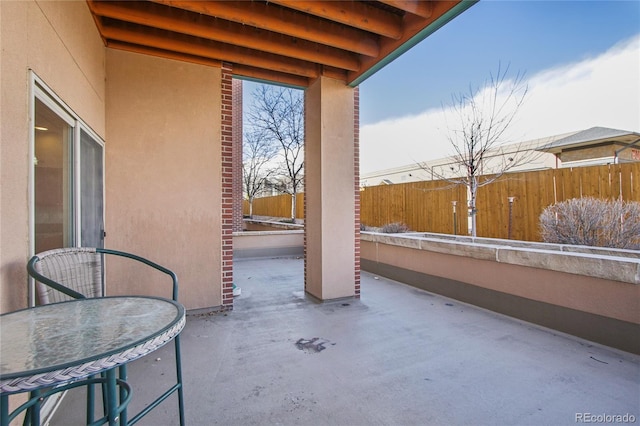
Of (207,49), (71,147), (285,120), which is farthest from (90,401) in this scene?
(285,120)

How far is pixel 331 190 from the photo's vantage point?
447 cm

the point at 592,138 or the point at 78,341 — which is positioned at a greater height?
the point at 592,138

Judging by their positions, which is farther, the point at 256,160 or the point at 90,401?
the point at 256,160

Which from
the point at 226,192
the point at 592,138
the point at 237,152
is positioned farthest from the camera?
the point at 237,152

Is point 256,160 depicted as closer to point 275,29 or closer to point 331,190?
point 331,190

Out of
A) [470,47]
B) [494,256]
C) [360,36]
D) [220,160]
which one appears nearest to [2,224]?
[220,160]

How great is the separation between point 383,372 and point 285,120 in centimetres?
1081

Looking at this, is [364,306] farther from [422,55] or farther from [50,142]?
[422,55]

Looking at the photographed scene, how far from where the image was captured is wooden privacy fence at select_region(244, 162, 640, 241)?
5.39 meters

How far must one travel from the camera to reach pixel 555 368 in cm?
251

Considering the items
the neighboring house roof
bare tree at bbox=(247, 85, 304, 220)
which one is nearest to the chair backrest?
bare tree at bbox=(247, 85, 304, 220)

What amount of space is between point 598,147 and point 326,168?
955 cm

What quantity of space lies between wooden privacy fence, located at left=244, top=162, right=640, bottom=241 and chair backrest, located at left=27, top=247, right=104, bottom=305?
23.6ft

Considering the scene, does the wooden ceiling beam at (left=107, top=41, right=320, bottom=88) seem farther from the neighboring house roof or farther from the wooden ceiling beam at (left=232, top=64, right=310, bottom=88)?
the neighboring house roof
